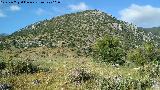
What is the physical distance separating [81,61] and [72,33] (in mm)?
113996

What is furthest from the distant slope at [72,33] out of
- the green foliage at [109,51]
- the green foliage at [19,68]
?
the green foliage at [19,68]

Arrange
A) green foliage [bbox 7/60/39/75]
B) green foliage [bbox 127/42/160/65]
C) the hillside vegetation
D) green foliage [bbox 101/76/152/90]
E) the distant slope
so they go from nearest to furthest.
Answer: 1. green foliage [bbox 101/76/152/90]
2. the hillside vegetation
3. green foliage [bbox 7/60/39/75]
4. green foliage [bbox 127/42/160/65]
5. the distant slope

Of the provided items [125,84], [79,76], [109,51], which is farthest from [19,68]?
[109,51]

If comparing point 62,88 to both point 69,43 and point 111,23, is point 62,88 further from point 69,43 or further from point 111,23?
point 111,23

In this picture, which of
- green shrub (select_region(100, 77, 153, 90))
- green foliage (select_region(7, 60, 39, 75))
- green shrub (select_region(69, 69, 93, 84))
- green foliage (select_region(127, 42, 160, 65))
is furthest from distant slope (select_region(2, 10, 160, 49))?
green shrub (select_region(100, 77, 153, 90))

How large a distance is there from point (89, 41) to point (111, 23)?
35.6 m

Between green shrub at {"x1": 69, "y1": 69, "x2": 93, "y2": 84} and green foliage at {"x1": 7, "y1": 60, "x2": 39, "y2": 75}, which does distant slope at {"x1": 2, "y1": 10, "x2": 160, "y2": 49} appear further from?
green shrub at {"x1": 69, "y1": 69, "x2": 93, "y2": 84}

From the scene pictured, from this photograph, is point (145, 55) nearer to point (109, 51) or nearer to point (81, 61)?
point (109, 51)

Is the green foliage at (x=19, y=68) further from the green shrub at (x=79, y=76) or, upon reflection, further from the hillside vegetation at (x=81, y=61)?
the green shrub at (x=79, y=76)

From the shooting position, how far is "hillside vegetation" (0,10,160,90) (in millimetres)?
20438

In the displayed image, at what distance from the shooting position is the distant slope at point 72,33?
158m

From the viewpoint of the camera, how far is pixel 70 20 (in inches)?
7397

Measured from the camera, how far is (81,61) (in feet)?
185

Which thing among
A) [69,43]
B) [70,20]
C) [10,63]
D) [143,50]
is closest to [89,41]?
[69,43]
